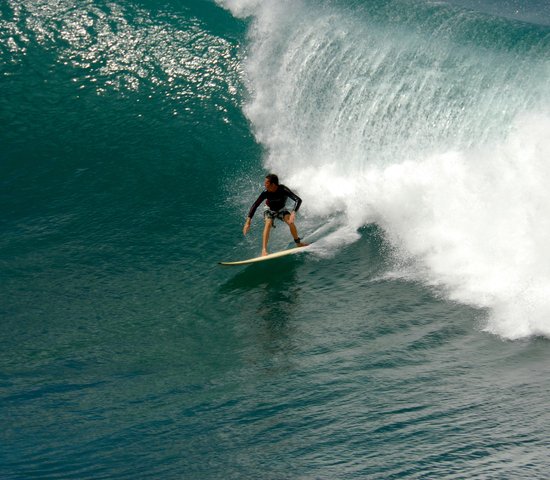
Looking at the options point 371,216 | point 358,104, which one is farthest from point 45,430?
point 358,104

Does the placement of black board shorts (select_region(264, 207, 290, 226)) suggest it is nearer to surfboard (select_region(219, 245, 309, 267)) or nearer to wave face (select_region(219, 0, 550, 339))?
surfboard (select_region(219, 245, 309, 267))

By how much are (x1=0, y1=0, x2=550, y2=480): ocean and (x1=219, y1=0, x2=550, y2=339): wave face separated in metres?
0.04

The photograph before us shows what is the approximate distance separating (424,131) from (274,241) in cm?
302

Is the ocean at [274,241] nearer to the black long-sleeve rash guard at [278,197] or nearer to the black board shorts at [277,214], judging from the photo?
the black board shorts at [277,214]

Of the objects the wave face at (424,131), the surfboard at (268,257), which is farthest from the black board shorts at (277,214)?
the wave face at (424,131)

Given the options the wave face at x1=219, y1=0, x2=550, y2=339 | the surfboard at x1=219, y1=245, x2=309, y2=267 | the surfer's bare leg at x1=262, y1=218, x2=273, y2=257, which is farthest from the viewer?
the surfer's bare leg at x1=262, y1=218, x2=273, y2=257

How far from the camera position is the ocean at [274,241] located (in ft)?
23.9

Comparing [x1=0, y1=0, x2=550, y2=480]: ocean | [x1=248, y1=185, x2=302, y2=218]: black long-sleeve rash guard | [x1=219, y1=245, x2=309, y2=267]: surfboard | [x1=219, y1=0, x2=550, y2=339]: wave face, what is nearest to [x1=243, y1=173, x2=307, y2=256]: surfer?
[x1=248, y1=185, x2=302, y2=218]: black long-sleeve rash guard

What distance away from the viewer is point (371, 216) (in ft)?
41.6

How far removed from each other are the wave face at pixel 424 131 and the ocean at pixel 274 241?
1.7 inches

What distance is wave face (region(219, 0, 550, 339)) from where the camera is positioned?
34.6 feet

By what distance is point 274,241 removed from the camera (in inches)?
487

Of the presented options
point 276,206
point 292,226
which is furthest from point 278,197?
point 292,226

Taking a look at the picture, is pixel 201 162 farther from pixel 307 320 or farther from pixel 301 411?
pixel 301 411
